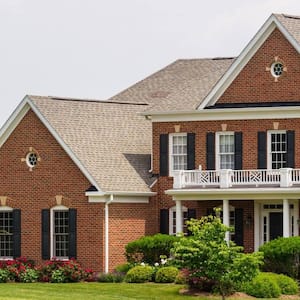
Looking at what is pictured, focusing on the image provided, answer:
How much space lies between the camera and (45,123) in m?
60.2

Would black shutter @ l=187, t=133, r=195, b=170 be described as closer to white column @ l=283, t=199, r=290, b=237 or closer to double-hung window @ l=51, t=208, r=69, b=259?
white column @ l=283, t=199, r=290, b=237

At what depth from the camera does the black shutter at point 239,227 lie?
5919cm

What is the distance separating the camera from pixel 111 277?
2224 inches

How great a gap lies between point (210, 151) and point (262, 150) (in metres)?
2.36

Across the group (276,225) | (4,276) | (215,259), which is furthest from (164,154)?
(215,259)

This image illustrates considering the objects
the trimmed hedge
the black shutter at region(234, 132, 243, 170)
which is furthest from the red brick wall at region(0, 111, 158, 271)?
the trimmed hedge

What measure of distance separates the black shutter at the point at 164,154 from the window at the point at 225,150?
90.1 inches

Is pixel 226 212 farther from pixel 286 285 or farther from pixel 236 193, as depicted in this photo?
pixel 286 285

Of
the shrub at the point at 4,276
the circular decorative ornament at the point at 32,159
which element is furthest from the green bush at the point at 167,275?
the circular decorative ornament at the point at 32,159

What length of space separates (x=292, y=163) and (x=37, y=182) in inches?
413

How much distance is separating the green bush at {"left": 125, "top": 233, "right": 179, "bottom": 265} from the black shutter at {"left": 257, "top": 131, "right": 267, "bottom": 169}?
4518 millimetres

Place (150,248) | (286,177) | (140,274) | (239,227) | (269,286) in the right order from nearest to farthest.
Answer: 1. (269,286)
2. (140,274)
3. (286,177)
4. (150,248)
5. (239,227)

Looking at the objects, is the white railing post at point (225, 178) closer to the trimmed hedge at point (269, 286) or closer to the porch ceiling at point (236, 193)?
the porch ceiling at point (236, 193)

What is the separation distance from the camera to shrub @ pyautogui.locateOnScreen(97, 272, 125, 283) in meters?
56.2
